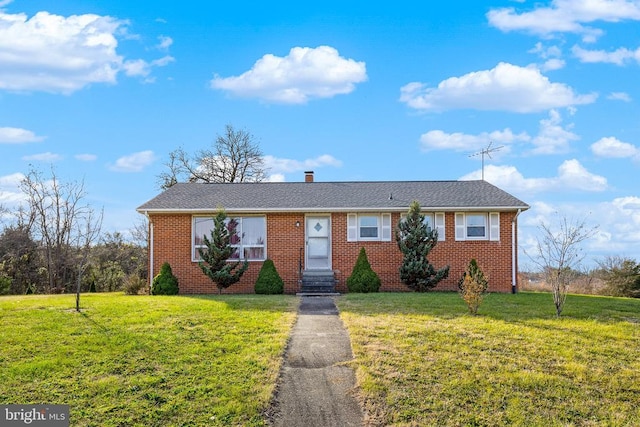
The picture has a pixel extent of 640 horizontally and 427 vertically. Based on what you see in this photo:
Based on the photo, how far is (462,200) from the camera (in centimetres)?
2117

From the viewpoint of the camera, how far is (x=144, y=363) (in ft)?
30.5

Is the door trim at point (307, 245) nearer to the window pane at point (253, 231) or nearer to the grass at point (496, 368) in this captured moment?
the window pane at point (253, 231)

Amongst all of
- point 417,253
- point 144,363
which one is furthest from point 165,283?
point 144,363

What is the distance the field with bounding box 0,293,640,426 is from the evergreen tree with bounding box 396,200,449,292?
628 centimetres

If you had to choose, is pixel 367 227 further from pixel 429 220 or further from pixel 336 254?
pixel 429 220

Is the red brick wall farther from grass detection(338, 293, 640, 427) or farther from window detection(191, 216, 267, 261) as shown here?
grass detection(338, 293, 640, 427)

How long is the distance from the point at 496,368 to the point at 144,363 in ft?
18.7

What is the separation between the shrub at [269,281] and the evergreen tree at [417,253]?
14.1 feet

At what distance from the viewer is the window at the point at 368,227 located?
2095cm

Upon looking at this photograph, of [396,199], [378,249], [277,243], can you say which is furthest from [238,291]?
[396,199]

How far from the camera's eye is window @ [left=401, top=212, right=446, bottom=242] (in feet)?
68.5

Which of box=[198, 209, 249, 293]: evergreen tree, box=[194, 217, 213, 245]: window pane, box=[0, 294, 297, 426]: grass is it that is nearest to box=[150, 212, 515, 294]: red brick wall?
box=[194, 217, 213, 245]: window pane

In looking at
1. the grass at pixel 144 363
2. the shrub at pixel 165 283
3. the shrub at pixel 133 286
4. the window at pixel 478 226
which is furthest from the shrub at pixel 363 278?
the shrub at pixel 133 286

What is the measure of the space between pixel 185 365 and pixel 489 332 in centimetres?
587
